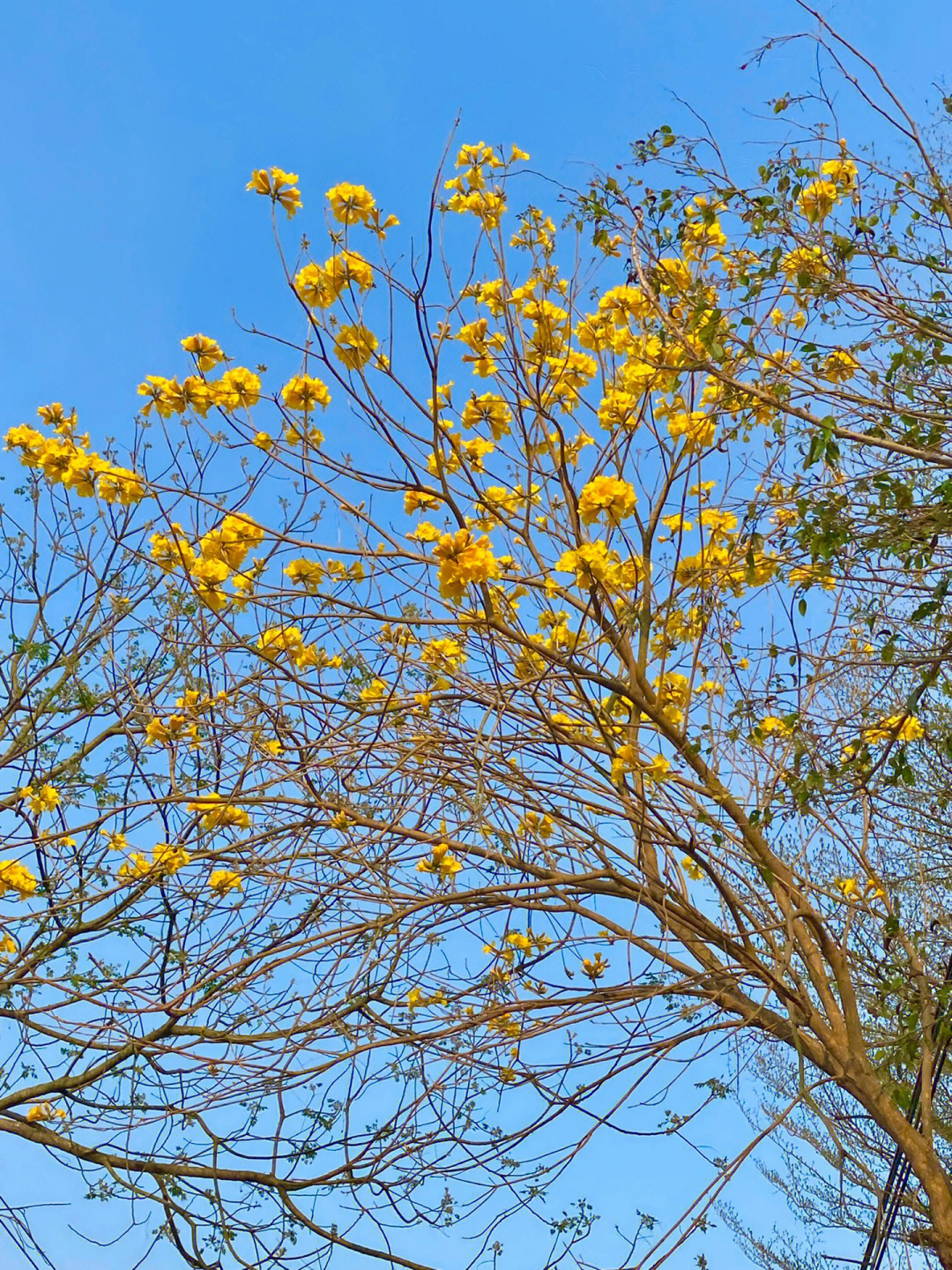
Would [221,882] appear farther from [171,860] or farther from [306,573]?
[306,573]

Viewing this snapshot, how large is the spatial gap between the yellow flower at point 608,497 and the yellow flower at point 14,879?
2473 millimetres

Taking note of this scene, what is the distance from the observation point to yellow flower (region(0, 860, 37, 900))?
13.0ft

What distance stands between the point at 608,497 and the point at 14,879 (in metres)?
2.58

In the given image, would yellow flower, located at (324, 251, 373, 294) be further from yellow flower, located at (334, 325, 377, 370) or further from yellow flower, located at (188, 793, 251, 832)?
yellow flower, located at (188, 793, 251, 832)

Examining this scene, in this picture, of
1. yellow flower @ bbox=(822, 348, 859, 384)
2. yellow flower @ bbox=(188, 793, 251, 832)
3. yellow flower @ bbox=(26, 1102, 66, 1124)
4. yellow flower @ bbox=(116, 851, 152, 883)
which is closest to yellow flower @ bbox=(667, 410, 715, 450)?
yellow flower @ bbox=(822, 348, 859, 384)

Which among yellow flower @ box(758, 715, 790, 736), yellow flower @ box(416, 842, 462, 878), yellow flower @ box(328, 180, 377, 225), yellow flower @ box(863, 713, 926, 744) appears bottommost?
yellow flower @ box(416, 842, 462, 878)

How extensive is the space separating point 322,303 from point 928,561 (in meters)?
1.74

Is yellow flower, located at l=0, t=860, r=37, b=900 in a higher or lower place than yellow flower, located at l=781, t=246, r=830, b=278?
lower

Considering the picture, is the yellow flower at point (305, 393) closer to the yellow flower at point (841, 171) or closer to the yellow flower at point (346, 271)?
the yellow flower at point (346, 271)

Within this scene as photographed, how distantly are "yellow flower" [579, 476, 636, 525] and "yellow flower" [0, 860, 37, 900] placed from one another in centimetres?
247

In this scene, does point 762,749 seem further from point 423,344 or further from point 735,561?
point 423,344

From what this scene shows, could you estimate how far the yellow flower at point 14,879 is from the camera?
3.95 m

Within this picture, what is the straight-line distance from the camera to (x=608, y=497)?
2779 millimetres

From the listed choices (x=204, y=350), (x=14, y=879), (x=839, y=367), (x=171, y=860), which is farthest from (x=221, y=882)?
(x=839, y=367)
